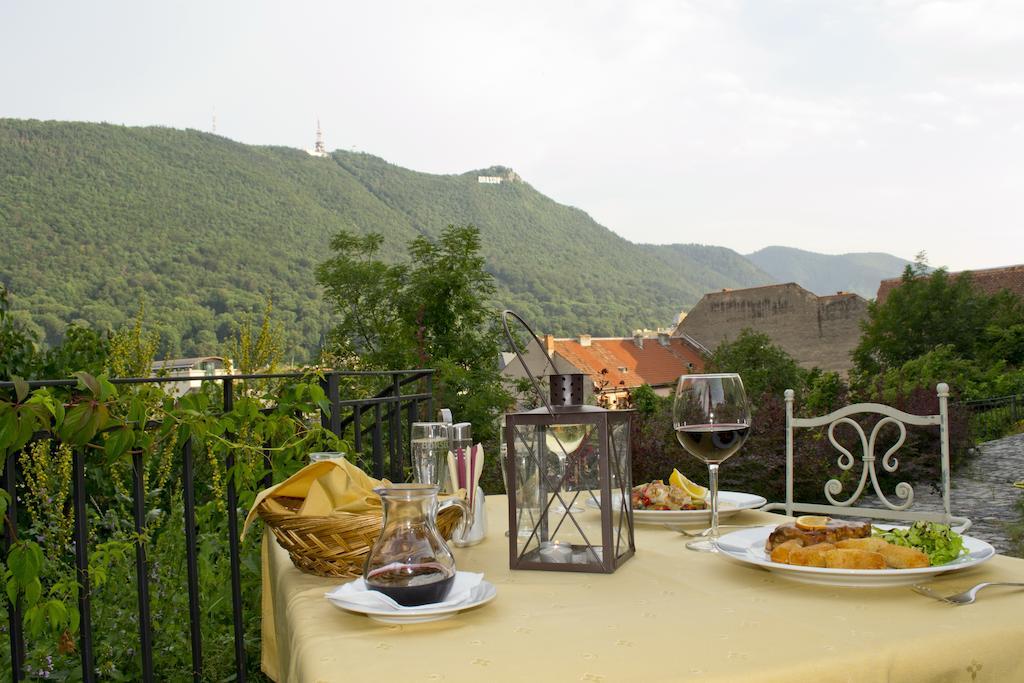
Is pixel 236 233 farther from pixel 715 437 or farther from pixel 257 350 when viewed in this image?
pixel 715 437

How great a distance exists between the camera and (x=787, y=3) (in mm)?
12805

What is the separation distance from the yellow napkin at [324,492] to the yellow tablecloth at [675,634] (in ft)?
0.41

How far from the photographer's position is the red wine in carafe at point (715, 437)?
147cm

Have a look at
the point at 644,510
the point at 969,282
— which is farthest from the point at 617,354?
the point at 644,510

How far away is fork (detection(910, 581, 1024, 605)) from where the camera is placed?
1.04 metres

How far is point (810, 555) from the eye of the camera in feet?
3.87

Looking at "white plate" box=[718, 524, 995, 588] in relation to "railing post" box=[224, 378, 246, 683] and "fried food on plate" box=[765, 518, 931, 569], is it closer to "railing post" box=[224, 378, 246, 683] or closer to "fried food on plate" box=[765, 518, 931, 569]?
"fried food on plate" box=[765, 518, 931, 569]

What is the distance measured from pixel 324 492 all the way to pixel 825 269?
113m

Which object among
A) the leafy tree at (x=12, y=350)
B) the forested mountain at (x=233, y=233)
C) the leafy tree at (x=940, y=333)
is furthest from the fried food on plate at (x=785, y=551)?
the leafy tree at (x=940, y=333)

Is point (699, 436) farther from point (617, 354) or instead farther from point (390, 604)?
point (617, 354)

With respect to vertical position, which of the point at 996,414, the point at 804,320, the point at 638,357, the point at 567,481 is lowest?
the point at 996,414

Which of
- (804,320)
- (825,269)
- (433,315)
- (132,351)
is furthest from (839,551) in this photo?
(825,269)

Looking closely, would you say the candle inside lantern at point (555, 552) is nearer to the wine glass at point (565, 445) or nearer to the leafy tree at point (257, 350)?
the wine glass at point (565, 445)

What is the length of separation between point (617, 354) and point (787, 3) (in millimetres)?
31296
